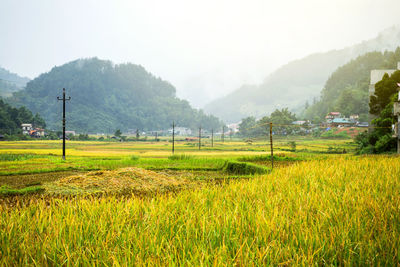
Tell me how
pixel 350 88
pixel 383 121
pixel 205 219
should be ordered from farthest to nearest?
pixel 350 88 < pixel 383 121 < pixel 205 219

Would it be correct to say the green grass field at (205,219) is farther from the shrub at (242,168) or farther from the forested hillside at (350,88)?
the forested hillside at (350,88)

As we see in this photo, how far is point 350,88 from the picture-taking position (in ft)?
183

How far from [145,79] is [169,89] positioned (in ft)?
42.9

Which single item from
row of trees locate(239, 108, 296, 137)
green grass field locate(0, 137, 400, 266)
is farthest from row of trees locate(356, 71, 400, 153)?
green grass field locate(0, 137, 400, 266)

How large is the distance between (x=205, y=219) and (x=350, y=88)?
6502 centimetres

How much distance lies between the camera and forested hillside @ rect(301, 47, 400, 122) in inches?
1841

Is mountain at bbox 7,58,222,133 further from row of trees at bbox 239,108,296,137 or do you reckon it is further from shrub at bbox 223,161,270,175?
shrub at bbox 223,161,270,175

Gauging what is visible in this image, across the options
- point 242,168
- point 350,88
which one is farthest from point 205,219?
point 350,88

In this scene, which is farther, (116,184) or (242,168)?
(242,168)

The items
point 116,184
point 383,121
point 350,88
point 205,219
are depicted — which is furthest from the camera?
point 350,88

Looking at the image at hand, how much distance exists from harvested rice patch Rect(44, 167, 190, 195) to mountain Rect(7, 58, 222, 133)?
39.2 metres

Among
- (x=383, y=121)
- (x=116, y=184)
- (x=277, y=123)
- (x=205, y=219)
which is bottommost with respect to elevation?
(x=116, y=184)

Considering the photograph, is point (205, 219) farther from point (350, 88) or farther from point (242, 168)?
point (350, 88)

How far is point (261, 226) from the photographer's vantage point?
194 centimetres
